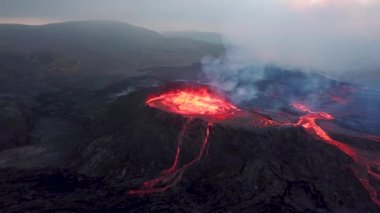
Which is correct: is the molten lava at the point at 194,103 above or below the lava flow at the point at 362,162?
above

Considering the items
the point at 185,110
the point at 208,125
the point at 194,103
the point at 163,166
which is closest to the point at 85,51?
the point at 194,103

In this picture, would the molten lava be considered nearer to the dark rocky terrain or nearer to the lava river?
the lava river

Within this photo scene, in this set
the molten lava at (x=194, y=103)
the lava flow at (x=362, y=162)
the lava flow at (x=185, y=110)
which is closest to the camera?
the lava flow at (x=362, y=162)

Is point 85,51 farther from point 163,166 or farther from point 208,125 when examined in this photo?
point 163,166

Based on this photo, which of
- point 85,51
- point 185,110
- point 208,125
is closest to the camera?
point 208,125

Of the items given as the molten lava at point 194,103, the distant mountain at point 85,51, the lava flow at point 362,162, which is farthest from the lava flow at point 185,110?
the distant mountain at point 85,51

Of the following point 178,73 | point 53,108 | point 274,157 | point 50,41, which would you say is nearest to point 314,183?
point 274,157

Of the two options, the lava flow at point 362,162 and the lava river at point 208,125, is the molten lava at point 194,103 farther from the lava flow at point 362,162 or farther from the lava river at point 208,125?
the lava flow at point 362,162
